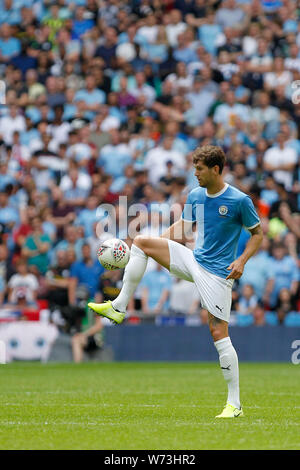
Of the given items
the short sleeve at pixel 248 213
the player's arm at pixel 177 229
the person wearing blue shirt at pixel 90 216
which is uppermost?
the person wearing blue shirt at pixel 90 216

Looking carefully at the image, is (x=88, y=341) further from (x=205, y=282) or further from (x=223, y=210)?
(x=223, y=210)

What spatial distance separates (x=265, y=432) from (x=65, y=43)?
56.9 ft

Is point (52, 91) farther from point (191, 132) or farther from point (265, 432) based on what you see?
point (265, 432)

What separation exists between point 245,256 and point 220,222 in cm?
43

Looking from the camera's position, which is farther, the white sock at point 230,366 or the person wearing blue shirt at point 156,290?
the person wearing blue shirt at point 156,290

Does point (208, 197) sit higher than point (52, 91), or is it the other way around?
point (52, 91)

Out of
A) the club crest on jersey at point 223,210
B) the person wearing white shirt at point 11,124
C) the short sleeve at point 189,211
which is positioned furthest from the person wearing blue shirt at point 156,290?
the club crest on jersey at point 223,210

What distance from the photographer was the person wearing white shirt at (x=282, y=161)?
19828mm

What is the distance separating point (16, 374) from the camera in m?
14.9

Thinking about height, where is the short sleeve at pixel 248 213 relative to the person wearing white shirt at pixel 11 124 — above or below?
below

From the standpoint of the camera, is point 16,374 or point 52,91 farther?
point 52,91

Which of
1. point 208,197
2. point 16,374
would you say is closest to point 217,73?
point 16,374

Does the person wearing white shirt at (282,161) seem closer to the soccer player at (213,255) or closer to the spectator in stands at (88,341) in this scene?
the spectator in stands at (88,341)

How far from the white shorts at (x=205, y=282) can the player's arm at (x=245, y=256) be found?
230 mm
